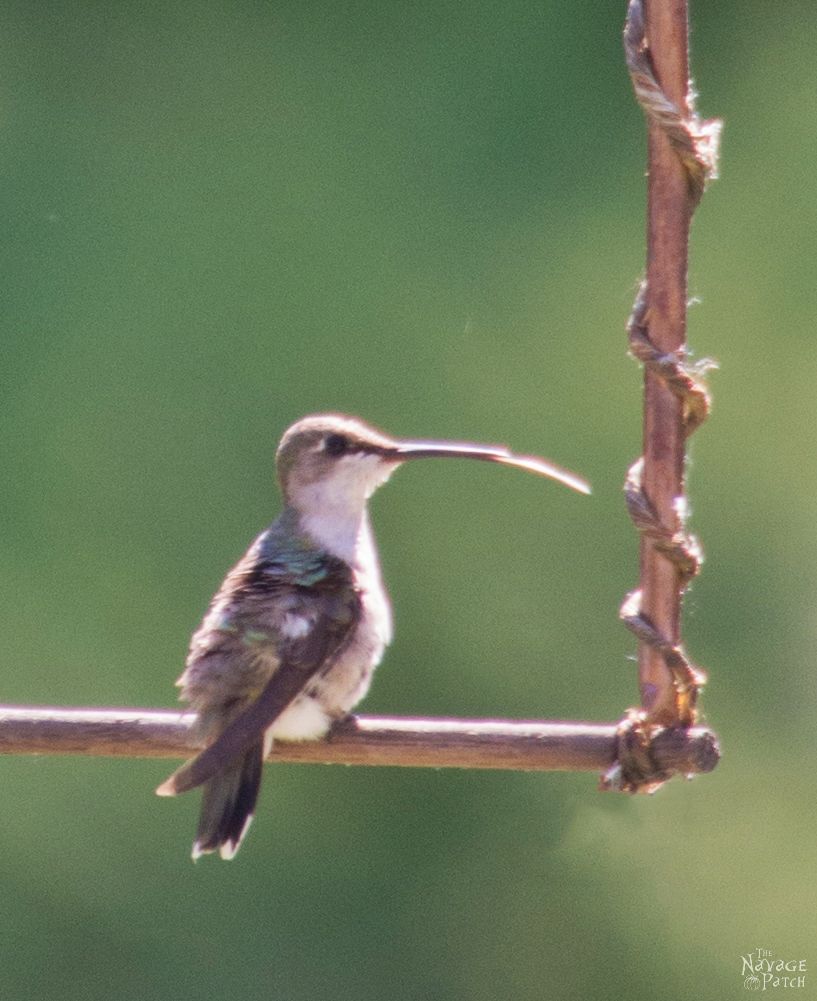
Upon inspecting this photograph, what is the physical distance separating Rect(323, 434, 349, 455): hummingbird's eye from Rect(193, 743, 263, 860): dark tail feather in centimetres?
77

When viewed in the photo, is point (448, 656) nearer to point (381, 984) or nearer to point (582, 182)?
point (381, 984)

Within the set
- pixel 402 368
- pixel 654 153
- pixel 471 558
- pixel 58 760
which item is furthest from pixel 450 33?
pixel 654 153

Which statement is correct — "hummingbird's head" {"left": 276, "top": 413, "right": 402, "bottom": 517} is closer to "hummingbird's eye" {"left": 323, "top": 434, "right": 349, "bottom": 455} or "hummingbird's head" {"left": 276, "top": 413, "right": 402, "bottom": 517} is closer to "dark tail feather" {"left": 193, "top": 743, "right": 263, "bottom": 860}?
"hummingbird's eye" {"left": 323, "top": 434, "right": 349, "bottom": 455}

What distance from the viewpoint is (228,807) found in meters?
2.73

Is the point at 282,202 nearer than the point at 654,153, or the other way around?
the point at 654,153

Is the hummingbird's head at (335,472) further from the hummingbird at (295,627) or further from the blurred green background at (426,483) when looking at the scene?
the blurred green background at (426,483)

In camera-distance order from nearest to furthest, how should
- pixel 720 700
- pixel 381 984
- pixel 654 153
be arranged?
pixel 654 153 < pixel 720 700 < pixel 381 984

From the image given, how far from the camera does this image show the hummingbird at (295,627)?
2.66 meters

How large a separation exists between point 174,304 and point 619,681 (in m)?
1.93

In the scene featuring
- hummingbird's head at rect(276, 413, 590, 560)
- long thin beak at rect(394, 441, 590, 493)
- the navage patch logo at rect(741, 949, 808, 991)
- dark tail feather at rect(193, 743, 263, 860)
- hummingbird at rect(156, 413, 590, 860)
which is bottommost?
the navage patch logo at rect(741, 949, 808, 991)

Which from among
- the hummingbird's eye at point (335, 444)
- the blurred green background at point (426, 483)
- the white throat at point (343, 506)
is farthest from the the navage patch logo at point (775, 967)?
the hummingbird's eye at point (335, 444)

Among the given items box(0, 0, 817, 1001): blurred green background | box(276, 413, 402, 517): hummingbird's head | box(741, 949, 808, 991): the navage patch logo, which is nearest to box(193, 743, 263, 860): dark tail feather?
box(276, 413, 402, 517): hummingbird's head

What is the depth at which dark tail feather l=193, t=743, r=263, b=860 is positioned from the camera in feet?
8.90

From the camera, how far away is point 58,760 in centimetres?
526
